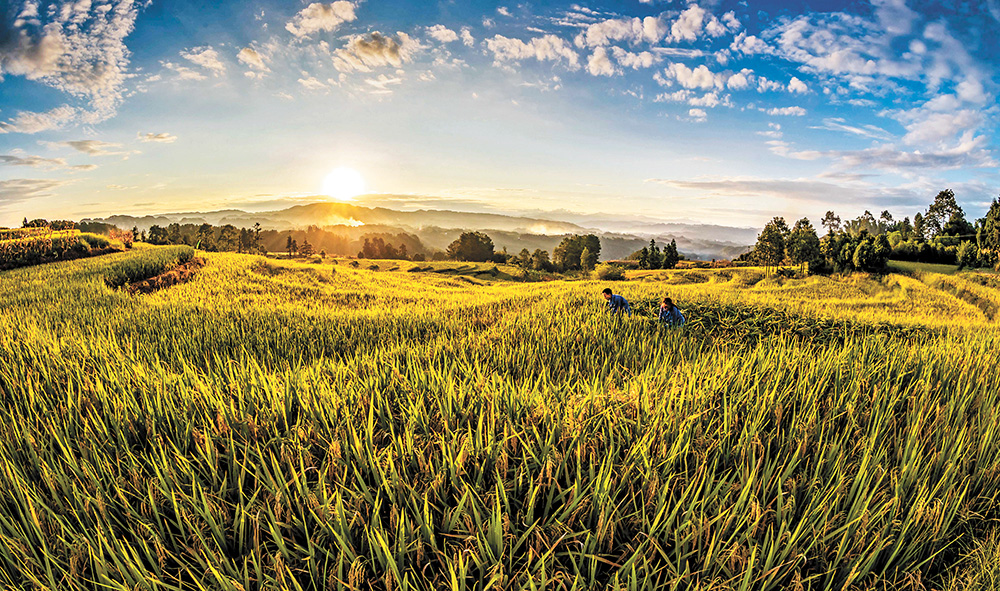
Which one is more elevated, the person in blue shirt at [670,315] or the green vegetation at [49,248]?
the green vegetation at [49,248]

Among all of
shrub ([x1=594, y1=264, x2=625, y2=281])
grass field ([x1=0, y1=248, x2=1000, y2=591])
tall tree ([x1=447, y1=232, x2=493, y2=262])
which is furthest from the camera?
tall tree ([x1=447, y1=232, x2=493, y2=262])

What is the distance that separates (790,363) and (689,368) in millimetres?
1184

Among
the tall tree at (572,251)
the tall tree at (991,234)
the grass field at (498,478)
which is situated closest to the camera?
the grass field at (498,478)

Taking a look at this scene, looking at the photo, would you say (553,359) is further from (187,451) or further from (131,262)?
(131,262)

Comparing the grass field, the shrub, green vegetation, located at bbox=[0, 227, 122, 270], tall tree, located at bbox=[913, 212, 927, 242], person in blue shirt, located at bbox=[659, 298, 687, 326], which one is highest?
tall tree, located at bbox=[913, 212, 927, 242]

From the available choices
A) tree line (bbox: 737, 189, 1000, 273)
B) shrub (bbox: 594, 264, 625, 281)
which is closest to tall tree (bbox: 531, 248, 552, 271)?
shrub (bbox: 594, 264, 625, 281)

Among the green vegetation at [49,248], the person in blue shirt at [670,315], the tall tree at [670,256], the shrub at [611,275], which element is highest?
the tall tree at [670,256]

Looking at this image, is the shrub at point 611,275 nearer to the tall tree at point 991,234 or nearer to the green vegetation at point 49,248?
the tall tree at point 991,234

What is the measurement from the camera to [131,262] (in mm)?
19281

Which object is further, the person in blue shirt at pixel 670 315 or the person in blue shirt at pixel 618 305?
the person in blue shirt at pixel 618 305

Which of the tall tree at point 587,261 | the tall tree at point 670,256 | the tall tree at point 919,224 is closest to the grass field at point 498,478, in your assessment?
the tall tree at point 670,256

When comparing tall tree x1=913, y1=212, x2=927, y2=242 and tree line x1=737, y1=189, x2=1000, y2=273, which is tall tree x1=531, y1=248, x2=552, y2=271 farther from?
tall tree x1=913, y1=212, x2=927, y2=242

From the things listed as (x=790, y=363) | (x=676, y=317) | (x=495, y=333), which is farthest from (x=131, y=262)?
(x=790, y=363)

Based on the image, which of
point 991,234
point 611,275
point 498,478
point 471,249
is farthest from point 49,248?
point 471,249
